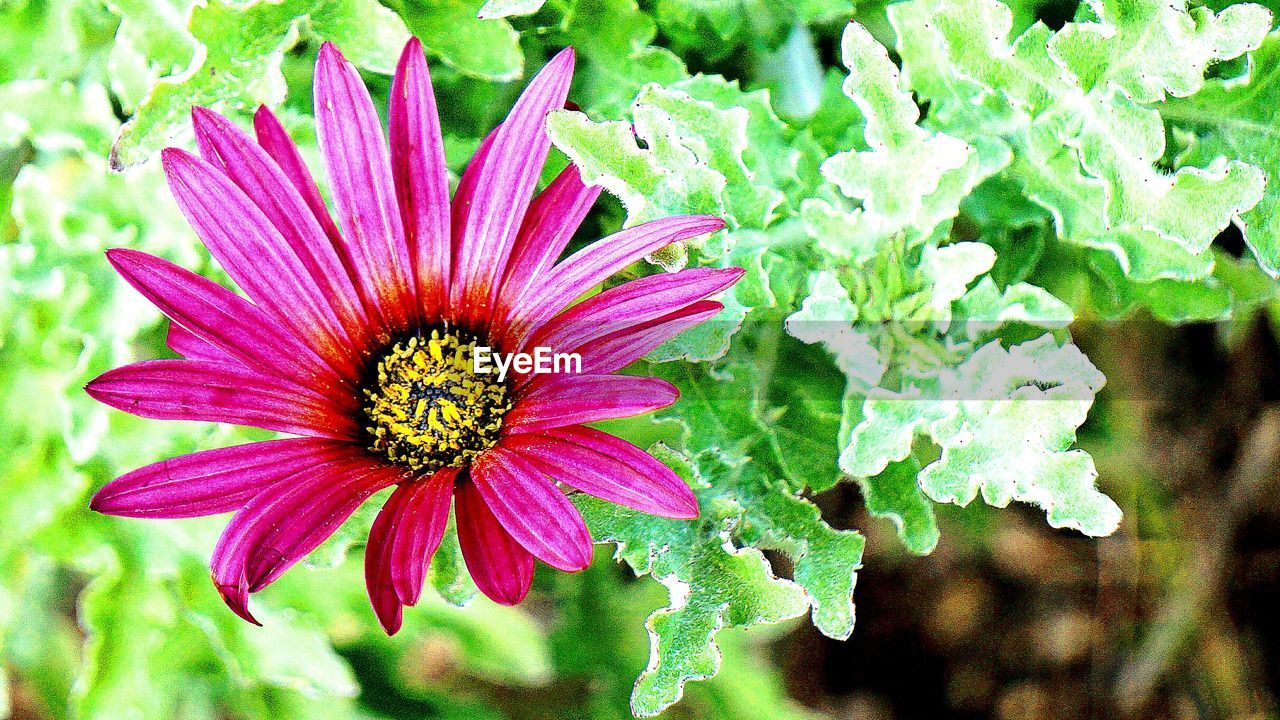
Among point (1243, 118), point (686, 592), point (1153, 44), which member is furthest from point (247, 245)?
point (1243, 118)

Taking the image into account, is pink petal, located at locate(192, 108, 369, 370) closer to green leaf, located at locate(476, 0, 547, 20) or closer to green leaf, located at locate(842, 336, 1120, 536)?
green leaf, located at locate(476, 0, 547, 20)

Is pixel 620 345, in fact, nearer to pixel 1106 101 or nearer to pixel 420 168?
pixel 420 168

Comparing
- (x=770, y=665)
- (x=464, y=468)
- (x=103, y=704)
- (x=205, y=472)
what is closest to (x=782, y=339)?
(x=464, y=468)

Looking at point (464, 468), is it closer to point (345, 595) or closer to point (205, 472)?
point (205, 472)

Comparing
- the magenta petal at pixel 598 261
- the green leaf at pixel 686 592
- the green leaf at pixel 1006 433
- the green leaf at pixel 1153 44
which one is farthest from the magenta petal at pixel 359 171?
the green leaf at pixel 1153 44

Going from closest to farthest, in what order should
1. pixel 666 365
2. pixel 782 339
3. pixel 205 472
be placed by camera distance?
1. pixel 205 472
2. pixel 666 365
3. pixel 782 339

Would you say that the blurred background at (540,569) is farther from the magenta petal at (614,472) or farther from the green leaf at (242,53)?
the magenta petal at (614,472)
